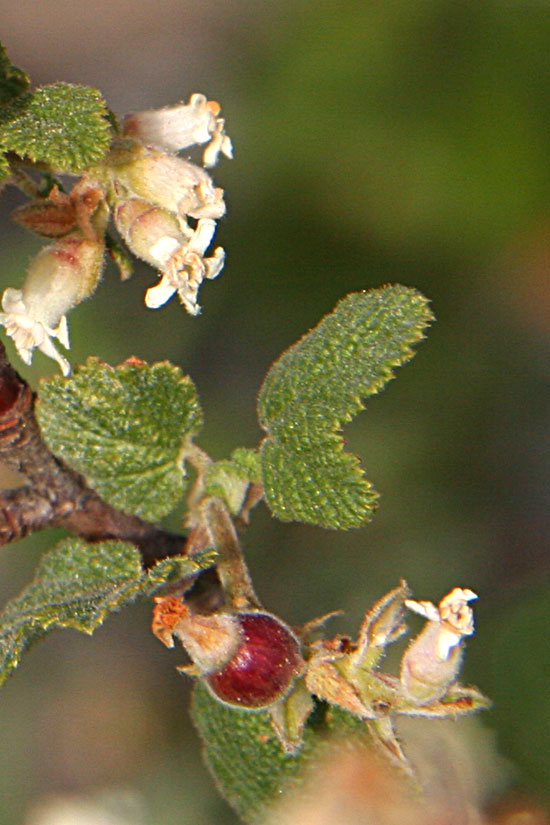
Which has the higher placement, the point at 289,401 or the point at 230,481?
the point at 289,401

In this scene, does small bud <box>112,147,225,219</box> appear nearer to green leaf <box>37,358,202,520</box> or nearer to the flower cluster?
the flower cluster

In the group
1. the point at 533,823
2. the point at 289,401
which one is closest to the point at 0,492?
the point at 289,401

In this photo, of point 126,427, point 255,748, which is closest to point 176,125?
point 126,427

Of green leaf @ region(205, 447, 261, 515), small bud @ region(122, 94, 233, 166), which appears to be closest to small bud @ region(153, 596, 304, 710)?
green leaf @ region(205, 447, 261, 515)

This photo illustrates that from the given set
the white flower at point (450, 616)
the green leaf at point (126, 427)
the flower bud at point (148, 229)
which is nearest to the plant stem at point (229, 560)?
the green leaf at point (126, 427)

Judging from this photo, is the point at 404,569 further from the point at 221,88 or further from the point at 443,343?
the point at 221,88

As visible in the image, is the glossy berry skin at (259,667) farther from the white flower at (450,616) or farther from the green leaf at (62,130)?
the green leaf at (62,130)

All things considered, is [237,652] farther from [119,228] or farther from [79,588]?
[119,228]
